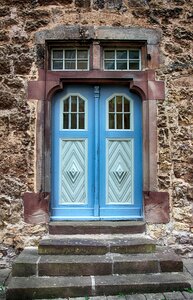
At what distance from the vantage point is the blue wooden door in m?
5.56

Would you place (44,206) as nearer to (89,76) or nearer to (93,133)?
(93,133)

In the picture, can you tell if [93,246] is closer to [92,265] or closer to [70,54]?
[92,265]

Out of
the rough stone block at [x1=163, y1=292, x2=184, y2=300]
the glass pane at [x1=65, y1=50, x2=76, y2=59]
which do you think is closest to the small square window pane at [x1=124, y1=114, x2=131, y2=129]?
the glass pane at [x1=65, y1=50, x2=76, y2=59]

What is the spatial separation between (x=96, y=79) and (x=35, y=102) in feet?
3.37

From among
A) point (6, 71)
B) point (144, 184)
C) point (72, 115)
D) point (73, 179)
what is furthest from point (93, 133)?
point (6, 71)

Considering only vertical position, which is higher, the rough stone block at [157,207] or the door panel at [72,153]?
the door panel at [72,153]

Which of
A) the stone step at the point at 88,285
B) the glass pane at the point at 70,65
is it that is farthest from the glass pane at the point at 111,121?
the stone step at the point at 88,285

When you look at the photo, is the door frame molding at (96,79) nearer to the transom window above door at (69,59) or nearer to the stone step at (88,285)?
the transom window above door at (69,59)

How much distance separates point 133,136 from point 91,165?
0.82m

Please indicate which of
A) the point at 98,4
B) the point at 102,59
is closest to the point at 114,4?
the point at 98,4

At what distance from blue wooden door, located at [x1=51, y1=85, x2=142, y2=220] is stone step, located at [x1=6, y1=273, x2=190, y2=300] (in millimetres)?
1351

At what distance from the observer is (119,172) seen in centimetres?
561

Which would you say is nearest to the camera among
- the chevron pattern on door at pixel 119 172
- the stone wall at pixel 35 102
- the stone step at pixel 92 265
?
the stone step at pixel 92 265

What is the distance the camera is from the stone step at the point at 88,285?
3.99 m
